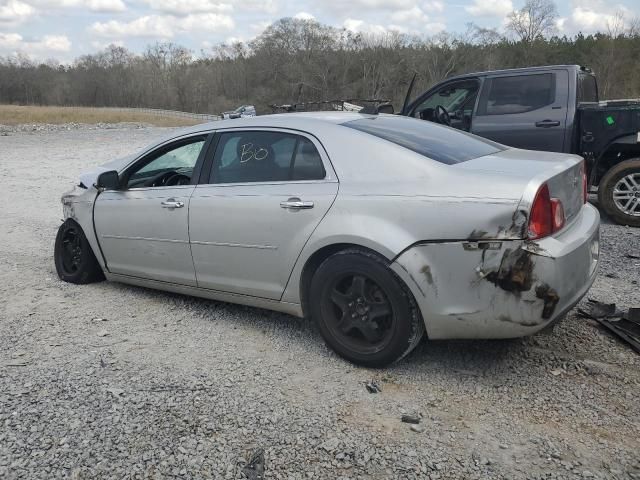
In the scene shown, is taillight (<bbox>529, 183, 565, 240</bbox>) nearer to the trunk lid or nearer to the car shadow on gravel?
the trunk lid

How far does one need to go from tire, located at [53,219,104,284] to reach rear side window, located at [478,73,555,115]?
17.5 ft

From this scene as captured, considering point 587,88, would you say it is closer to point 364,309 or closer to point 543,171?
point 543,171

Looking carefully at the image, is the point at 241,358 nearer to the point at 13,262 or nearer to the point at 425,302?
the point at 425,302

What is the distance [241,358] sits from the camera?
3693 mm

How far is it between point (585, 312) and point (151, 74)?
9795 cm

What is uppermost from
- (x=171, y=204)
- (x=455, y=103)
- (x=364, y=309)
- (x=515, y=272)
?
(x=455, y=103)

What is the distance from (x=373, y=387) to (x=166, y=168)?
2803 millimetres

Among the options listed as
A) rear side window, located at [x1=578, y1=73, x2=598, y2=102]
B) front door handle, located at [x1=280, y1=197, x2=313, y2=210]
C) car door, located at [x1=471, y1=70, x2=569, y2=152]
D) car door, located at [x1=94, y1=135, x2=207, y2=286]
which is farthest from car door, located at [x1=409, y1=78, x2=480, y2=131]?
front door handle, located at [x1=280, y1=197, x2=313, y2=210]

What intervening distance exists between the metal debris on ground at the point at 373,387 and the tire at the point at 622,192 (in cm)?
519

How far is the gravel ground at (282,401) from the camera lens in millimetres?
2611

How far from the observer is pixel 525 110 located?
752cm

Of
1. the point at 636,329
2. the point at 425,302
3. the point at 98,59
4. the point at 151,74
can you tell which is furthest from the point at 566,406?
the point at 98,59

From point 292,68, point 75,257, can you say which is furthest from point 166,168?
point 292,68

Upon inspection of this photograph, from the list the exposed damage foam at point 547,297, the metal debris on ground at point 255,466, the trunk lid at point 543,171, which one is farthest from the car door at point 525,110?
the metal debris on ground at point 255,466
